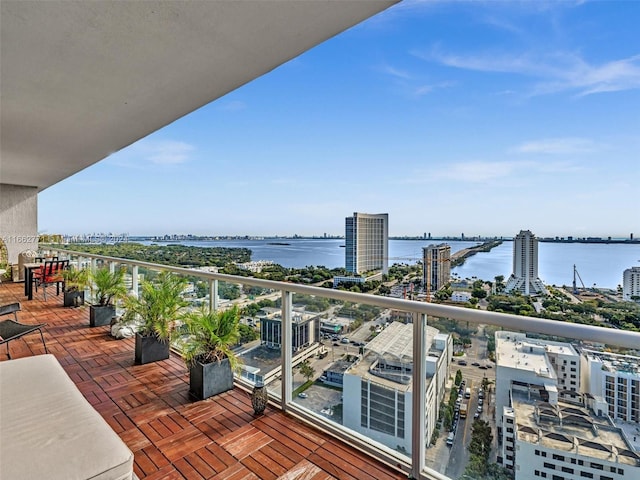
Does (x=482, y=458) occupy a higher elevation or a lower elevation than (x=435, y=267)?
lower

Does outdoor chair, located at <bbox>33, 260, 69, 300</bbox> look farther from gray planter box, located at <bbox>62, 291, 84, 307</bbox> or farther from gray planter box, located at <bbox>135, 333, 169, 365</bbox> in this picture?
gray planter box, located at <bbox>135, 333, 169, 365</bbox>

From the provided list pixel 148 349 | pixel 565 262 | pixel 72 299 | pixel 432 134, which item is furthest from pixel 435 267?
pixel 72 299

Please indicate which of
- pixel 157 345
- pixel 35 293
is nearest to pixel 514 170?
pixel 157 345

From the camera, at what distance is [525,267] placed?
14.3ft

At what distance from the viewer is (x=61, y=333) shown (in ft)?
16.6

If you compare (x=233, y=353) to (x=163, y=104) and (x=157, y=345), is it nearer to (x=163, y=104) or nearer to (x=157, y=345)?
(x=157, y=345)

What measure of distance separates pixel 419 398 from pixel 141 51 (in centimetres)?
Answer: 325

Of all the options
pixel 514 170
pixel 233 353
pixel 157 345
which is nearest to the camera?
pixel 233 353

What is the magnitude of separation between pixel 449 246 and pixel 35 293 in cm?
998

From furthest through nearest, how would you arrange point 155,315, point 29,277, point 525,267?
1. point 29,277
2. point 525,267
3. point 155,315

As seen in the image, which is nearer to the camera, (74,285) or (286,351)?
(286,351)

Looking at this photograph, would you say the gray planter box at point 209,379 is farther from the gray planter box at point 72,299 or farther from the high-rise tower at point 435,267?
the gray planter box at point 72,299

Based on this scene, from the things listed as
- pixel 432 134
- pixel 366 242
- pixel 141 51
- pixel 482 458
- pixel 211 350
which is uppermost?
pixel 432 134

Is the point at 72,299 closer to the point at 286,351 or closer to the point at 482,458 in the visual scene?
the point at 286,351
